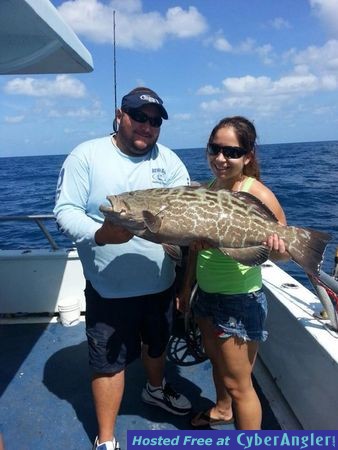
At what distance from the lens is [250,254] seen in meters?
2.50

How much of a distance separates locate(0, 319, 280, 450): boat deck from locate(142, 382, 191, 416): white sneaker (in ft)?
0.22

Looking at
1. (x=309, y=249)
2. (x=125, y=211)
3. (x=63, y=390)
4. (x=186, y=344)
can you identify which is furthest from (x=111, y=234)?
(x=186, y=344)

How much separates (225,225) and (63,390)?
2.43m

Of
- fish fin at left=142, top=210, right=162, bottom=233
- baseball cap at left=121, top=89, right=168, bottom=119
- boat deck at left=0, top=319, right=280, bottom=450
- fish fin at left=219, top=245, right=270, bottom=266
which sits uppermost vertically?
baseball cap at left=121, top=89, right=168, bottom=119

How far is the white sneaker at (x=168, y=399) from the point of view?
338 cm

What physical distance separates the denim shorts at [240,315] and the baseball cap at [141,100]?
1.37 metres

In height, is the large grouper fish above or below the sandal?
above

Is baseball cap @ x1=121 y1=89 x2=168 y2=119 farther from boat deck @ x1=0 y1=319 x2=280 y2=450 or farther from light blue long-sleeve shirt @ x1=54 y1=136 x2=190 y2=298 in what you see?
boat deck @ x1=0 y1=319 x2=280 y2=450

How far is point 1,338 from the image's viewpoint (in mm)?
4645

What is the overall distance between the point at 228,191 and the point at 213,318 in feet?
2.79

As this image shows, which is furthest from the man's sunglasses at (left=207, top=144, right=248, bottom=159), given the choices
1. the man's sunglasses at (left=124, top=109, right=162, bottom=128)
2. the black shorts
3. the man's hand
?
the black shorts

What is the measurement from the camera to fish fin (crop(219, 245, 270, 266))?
2.46m

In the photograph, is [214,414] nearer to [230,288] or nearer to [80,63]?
[230,288]

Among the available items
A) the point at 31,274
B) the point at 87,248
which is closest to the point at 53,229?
the point at 31,274
